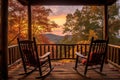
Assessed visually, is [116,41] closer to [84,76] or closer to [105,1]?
[105,1]

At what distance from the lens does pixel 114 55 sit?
738cm

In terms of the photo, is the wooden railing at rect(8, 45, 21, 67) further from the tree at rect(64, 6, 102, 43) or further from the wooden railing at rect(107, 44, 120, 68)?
the tree at rect(64, 6, 102, 43)

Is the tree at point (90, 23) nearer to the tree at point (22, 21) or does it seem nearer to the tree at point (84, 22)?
the tree at point (84, 22)

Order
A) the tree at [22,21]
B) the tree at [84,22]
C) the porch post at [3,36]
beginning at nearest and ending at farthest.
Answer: the porch post at [3,36] → the tree at [22,21] → the tree at [84,22]

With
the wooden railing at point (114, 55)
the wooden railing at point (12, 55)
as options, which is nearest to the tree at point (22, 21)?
the wooden railing at point (12, 55)

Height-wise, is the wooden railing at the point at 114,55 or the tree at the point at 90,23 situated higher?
the tree at the point at 90,23

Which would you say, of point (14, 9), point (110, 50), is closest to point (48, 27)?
point (14, 9)

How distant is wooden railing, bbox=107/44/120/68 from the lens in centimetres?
686

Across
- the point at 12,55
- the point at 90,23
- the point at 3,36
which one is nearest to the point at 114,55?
the point at 12,55

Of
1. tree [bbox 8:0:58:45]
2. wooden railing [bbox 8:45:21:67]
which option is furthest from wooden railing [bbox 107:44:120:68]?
tree [bbox 8:0:58:45]

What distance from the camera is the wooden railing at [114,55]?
6.86 meters

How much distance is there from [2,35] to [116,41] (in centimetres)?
1274

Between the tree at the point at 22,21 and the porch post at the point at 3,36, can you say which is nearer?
the porch post at the point at 3,36

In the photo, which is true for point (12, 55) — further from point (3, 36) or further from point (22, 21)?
point (22, 21)
